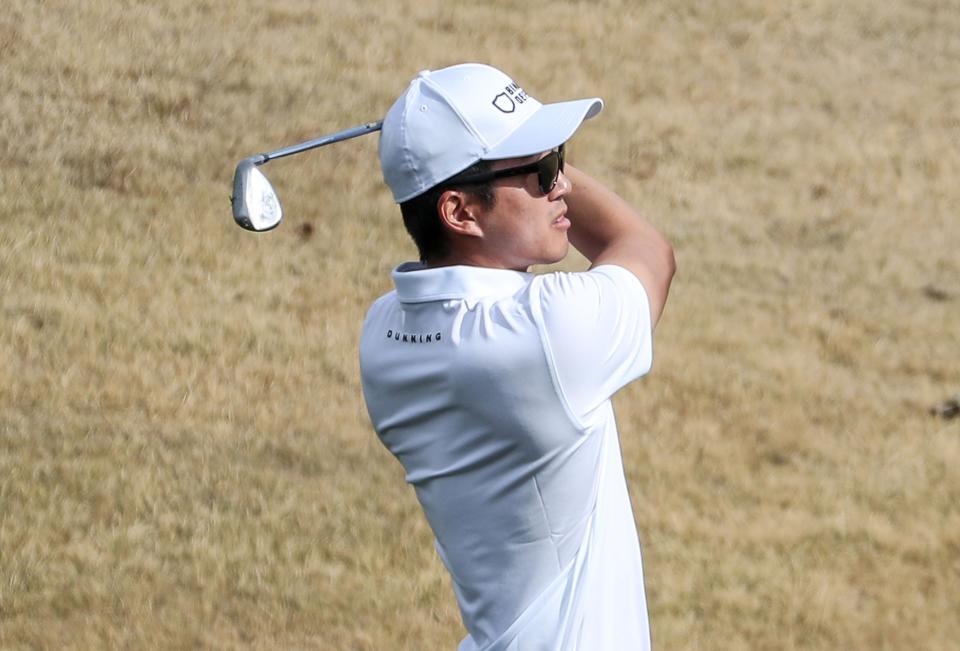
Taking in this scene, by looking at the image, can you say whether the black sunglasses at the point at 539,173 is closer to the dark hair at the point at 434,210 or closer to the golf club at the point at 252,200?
the dark hair at the point at 434,210

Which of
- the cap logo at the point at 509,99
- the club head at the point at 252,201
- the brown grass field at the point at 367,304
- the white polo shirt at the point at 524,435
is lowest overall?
the brown grass field at the point at 367,304

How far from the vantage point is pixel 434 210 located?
8.59 feet

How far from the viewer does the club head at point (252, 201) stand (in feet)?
9.95

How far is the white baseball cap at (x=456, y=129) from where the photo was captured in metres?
2.56

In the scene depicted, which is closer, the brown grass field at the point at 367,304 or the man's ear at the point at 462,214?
the man's ear at the point at 462,214

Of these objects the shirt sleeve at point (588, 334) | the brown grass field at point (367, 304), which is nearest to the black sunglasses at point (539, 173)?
the shirt sleeve at point (588, 334)

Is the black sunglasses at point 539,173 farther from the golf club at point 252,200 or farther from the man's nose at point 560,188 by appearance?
the golf club at point 252,200

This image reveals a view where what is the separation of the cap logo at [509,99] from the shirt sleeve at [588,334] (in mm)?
344

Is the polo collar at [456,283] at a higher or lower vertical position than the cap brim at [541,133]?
lower

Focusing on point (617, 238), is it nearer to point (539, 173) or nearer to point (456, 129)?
point (539, 173)

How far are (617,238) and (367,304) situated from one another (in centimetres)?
493

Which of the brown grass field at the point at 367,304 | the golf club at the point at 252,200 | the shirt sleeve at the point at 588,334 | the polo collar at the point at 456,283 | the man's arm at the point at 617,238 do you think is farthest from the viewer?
the brown grass field at the point at 367,304

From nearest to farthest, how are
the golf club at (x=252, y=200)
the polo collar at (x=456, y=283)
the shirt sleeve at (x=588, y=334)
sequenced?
the shirt sleeve at (x=588, y=334) → the polo collar at (x=456, y=283) → the golf club at (x=252, y=200)

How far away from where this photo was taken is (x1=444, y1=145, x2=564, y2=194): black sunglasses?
257 cm
